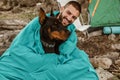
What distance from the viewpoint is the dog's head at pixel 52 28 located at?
137 inches

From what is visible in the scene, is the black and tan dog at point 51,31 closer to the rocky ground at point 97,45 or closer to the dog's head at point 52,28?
the dog's head at point 52,28

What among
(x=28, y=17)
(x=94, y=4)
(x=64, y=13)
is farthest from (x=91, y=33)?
(x=64, y=13)

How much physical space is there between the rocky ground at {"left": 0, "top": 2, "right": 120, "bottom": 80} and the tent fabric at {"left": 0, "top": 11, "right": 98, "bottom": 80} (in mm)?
1510

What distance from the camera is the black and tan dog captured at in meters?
3.48

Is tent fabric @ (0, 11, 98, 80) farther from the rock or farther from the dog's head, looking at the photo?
the rock

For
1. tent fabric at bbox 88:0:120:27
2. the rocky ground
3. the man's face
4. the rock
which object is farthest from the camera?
tent fabric at bbox 88:0:120:27

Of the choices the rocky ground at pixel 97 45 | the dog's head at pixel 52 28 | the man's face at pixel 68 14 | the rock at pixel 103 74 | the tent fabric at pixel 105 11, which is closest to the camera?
the dog's head at pixel 52 28

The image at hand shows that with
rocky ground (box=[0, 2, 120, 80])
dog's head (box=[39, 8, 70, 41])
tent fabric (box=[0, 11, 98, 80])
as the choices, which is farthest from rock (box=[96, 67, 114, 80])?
dog's head (box=[39, 8, 70, 41])

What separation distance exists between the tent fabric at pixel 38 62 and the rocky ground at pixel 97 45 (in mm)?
1510

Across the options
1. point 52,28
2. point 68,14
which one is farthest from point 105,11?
point 52,28

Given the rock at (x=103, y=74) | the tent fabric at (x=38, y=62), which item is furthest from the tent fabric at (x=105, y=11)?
the tent fabric at (x=38, y=62)

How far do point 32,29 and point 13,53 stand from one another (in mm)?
319

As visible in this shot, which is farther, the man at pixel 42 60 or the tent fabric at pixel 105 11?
the tent fabric at pixel 105 11

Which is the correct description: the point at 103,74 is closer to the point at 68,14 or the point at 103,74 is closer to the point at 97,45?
the point at 97,45
